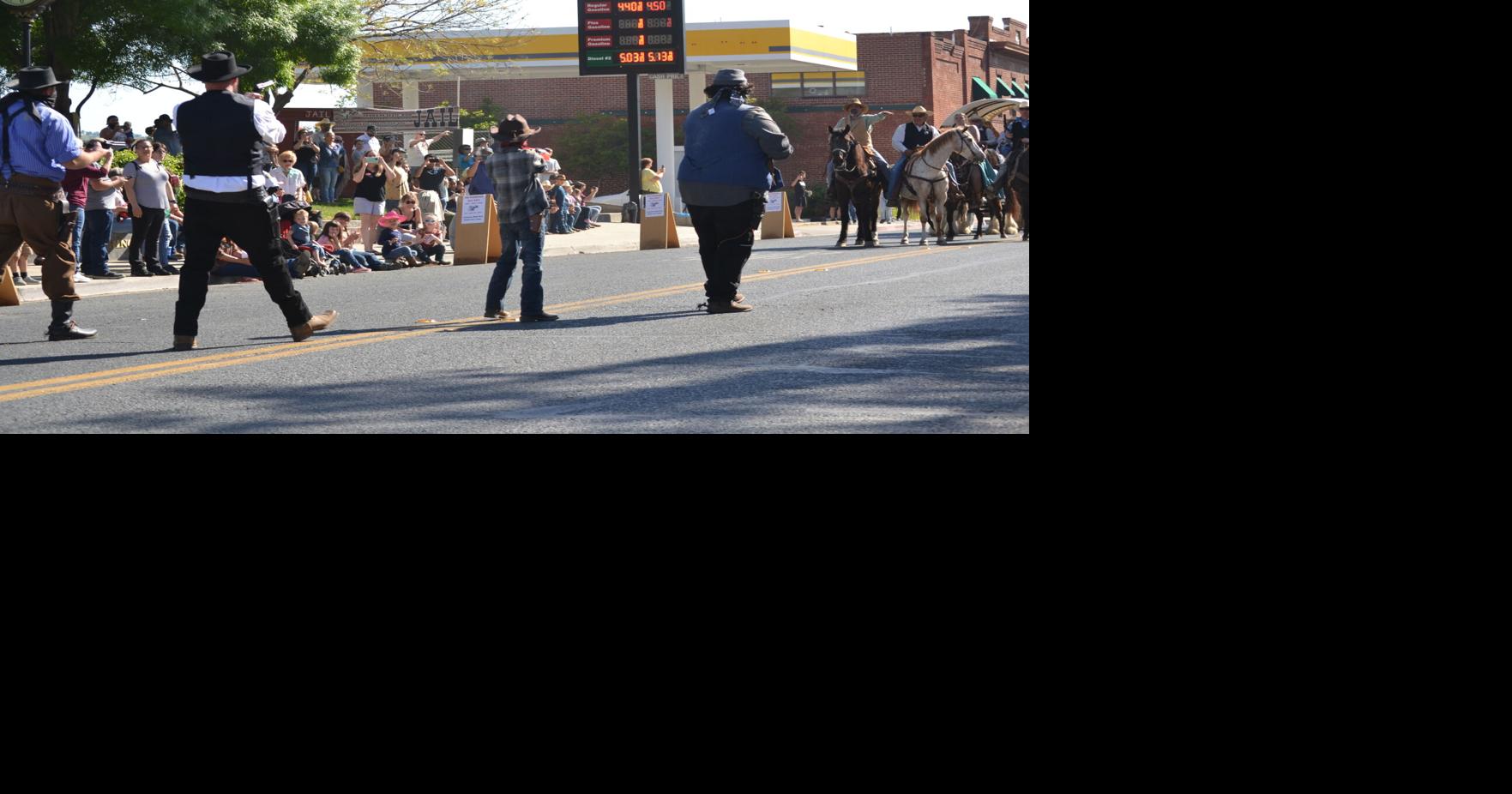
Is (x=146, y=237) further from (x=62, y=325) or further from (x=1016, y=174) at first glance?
(x=1016, y=174)

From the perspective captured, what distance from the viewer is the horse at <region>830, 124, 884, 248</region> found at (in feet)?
84.7

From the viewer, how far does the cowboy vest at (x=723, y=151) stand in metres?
14.5

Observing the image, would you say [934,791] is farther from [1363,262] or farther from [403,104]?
[403,104]

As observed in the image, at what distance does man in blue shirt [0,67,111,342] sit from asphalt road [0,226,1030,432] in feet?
2.17

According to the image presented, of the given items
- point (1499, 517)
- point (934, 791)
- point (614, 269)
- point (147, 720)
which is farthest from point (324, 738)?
point (614, 269)

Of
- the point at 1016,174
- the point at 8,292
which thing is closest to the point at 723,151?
the point at 8,292

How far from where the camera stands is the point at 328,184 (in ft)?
105

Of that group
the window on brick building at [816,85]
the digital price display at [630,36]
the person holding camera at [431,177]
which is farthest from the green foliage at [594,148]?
the person holding camera at [431,177]

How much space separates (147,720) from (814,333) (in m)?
9.83

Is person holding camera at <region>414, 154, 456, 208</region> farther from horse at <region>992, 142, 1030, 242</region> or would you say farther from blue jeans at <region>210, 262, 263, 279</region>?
horse at <region>992, 142, 1030, 242</region>

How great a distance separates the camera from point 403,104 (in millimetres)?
59750

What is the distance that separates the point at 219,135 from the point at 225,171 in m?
0.23

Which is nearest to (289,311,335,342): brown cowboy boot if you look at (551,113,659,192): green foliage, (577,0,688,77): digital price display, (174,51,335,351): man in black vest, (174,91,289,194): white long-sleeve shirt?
(174,51,335,351): man in black vest

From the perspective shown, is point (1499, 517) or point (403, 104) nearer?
point (1499, 517)
